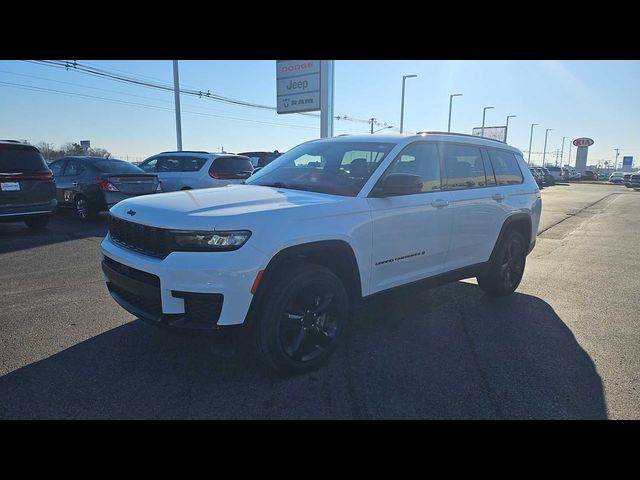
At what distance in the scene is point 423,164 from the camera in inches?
166

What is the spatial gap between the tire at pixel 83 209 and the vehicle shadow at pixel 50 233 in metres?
0.15

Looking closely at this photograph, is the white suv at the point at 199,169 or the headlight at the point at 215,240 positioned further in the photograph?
the white suv at the point at 199,169

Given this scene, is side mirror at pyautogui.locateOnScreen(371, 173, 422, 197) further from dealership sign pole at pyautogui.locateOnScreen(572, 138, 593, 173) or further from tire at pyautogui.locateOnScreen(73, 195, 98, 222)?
dealership sign pole at pyautogui.locateOnScreen(572, 138, 593, 173)

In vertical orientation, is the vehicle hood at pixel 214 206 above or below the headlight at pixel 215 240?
above

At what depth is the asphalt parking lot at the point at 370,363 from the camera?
286 centimetres

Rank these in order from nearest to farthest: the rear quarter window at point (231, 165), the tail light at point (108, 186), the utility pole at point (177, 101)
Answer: the tail light at point (108, 186), the rear quarter window at point (231, 165), the utility pole at point (177, 101)

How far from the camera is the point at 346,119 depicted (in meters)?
56.1

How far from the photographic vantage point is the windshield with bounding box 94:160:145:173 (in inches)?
403

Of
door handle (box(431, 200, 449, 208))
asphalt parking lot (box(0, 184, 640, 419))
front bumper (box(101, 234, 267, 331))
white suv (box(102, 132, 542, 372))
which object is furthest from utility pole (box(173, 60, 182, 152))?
front bumper (box(101, 234, 267, 331))

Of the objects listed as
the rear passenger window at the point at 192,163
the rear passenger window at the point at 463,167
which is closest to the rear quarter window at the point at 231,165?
the rear passenger window at the point at 192,163

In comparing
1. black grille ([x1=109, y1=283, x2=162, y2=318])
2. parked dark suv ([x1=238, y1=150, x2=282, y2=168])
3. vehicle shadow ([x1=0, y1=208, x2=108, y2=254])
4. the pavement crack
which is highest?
parked dark suv ([x1=238, y1=150, x2=282, y2=168])

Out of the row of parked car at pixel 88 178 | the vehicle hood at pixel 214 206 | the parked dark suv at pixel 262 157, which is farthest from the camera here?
the parked dark suv at pixel 262 157

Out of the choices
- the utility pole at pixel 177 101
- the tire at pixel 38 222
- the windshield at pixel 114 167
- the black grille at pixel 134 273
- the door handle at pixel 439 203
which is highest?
the utility pole at pixel 177 101

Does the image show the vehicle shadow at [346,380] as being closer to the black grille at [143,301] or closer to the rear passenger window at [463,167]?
the black grille at [143,301]
